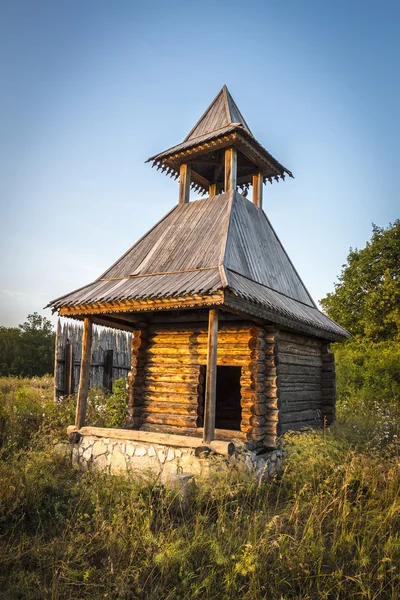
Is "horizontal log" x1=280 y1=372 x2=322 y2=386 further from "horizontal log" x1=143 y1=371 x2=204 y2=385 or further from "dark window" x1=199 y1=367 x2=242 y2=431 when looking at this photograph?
"dark window" x1=199 y1=367 x2=242 y2=431

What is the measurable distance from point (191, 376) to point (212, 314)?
6.62 feet

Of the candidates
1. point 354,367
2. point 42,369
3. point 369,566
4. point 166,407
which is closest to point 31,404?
point 166,407

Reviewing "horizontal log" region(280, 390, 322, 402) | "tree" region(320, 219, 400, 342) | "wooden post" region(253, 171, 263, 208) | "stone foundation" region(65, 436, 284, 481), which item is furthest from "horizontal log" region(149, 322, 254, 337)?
"tree" region(320, 219, 400, 342)

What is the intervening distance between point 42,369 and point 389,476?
93.4ft

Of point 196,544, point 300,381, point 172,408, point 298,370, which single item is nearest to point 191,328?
point 172,408

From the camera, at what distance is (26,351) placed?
1226 inches

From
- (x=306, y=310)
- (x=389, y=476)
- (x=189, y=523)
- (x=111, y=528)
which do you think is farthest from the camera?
(x=306, y=310)

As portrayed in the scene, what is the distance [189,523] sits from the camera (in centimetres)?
563

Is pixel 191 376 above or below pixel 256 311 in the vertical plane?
below

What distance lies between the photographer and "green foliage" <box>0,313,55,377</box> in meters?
29.9

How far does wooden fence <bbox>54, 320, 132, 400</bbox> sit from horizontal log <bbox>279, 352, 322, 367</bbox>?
6621 millimetres

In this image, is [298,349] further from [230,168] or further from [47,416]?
[47,416]

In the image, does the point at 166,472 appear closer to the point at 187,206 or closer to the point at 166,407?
the point at 166,407

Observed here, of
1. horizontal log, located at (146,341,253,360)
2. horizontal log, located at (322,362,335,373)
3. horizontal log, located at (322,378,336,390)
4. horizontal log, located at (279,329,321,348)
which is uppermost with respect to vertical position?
horizontal log, located at (279,329,321,348)
